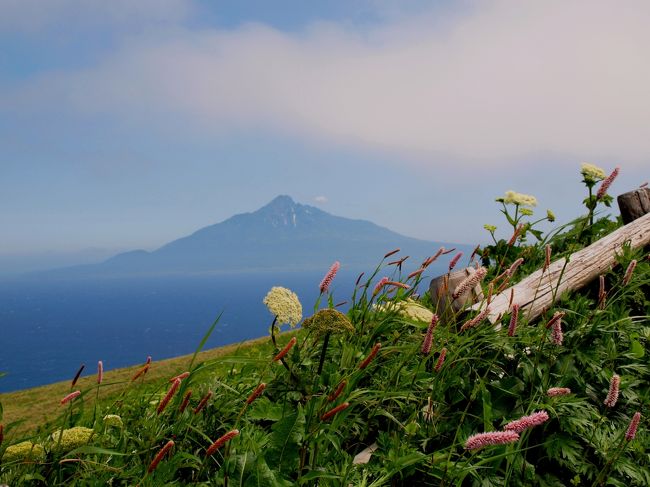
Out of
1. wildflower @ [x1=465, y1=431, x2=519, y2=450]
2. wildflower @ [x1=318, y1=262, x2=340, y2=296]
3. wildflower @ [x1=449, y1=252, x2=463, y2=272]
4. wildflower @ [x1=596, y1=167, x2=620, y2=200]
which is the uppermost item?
wildflower @ [x1=596, y1=167, x2=620, y2=200]

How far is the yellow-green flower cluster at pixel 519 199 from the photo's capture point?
9281mm

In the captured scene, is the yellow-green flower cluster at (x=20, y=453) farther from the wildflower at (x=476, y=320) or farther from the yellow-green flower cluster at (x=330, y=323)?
the wildflower at (x=476, y=320)

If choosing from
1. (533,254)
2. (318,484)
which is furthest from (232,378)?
(533,254)

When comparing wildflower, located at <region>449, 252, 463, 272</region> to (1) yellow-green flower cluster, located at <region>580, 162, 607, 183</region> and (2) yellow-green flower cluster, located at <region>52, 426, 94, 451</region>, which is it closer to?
(2) yellow-green flower cluster, located at <region>52, 426, 94, 451</region>

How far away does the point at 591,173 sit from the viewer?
380 inches

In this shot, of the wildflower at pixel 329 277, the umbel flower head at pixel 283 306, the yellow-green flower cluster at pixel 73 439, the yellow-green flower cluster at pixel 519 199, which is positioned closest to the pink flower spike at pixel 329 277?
the wildflower at pixel 329 277

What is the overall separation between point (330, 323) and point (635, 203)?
8.82m

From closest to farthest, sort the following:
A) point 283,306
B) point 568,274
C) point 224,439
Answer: point 224,439 < point 283,306 < point 568,274

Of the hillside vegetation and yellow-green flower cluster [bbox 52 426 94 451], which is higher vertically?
yellow-green flower cluster [bbox 52 426 94 451]

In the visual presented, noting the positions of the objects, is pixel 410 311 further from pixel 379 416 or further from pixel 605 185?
pixel 605 185

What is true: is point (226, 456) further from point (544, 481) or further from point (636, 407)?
point (636, 407)

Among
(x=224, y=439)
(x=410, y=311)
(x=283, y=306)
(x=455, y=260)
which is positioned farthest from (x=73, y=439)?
(x=410, y=311)

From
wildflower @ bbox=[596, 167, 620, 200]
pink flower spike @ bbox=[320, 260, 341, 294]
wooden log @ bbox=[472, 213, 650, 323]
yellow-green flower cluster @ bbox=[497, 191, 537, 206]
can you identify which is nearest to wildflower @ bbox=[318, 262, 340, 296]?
pink flower spike @ bbox=[320, 260, 341, 294]

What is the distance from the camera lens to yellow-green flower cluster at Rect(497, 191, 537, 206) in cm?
928
